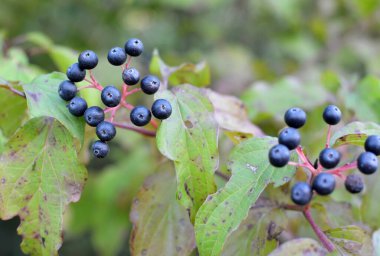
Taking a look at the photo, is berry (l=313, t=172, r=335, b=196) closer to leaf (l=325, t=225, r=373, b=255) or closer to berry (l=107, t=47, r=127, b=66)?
leaf (l=325, t=225, r=373, b=255)

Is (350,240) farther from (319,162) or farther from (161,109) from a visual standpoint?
(161,109)

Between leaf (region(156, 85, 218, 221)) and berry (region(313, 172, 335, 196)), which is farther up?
berry (region(313, 172, 335, 196))

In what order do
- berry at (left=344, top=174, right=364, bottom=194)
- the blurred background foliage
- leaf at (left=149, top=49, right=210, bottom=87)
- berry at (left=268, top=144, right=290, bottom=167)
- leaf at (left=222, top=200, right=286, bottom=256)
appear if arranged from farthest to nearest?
the blurred background foliage, leaf at (left=149, top=49, right=210, bottom=87), leaf at (left=222, top=200, right=286, bottom=256), berry at (left=344, top=174, right=364, bottom=194), berry at (left=268, top=144, right=290, bottom=167)

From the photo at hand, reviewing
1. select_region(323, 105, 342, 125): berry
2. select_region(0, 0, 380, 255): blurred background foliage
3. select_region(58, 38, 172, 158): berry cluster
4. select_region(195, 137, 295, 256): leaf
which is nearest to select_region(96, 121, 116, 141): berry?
select_region(58, 38, 172, 158): berry cluster

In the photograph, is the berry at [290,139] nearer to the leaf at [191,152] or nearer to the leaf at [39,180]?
the leaf at [191,152]

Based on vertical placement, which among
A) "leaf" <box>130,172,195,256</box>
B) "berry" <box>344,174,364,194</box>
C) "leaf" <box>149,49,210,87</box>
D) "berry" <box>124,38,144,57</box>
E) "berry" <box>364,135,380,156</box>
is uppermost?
"berry" <box>364,135,380,156</box>

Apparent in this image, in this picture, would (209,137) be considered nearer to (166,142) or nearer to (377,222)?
(166,142)

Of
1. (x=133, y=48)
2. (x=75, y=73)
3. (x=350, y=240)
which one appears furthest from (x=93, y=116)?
(x=350, y=240)

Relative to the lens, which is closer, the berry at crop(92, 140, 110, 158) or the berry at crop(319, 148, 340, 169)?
the berry at crop(319, 148, 340, 169)
